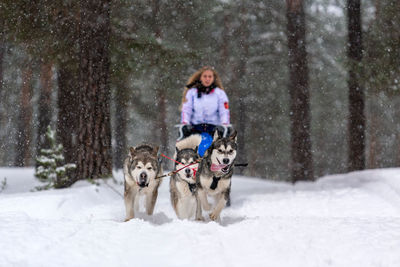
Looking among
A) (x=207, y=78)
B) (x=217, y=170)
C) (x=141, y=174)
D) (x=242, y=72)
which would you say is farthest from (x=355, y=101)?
(x=242, y=72)

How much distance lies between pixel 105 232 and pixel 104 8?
6043 millimetres

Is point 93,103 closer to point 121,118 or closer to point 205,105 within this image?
point 205,105

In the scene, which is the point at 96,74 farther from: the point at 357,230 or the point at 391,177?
the point at 391,177

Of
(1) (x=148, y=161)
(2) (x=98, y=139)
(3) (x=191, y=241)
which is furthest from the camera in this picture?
(2) (x=98, y=139)

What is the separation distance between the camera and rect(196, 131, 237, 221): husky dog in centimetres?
494

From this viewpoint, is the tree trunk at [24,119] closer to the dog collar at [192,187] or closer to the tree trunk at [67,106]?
the tree trunk at [67,106]

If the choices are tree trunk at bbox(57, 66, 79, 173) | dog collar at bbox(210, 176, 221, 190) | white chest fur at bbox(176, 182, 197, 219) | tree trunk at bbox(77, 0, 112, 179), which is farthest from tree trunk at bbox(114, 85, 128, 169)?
dog collar at bbox(210, 176, 221, 190)

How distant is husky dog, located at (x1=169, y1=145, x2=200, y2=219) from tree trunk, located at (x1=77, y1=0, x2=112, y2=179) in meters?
2.85

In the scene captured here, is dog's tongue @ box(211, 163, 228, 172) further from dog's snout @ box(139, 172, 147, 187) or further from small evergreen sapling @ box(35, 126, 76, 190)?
small evergreen sapling @ box(35, 126, 76, 190)

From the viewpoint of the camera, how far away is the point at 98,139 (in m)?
8.00

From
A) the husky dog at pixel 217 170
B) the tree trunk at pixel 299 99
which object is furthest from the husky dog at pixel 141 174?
the tree trunk at pixel 299 99

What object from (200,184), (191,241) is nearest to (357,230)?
(191,241)

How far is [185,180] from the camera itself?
547 centimetres

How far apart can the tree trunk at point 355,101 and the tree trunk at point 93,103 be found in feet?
25.0
